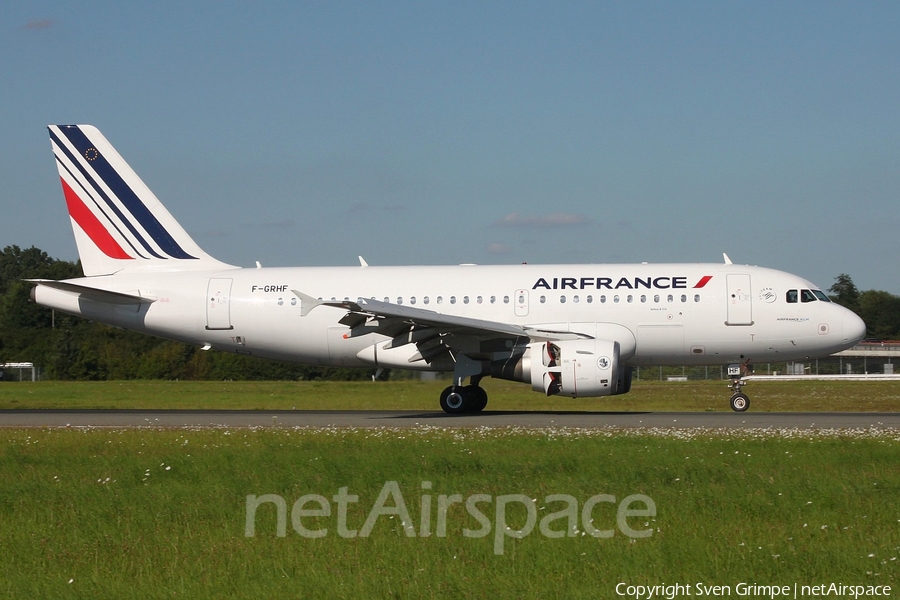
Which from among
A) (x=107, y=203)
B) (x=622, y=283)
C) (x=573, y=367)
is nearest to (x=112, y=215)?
(x=107, y=203)

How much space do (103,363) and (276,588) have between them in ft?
162

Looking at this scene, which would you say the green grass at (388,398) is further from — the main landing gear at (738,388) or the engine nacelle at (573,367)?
the engine nacelle at (573,367)

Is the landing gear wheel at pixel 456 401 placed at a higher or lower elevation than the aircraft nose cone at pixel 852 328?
lower

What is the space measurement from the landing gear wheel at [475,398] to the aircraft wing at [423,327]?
4.64ft

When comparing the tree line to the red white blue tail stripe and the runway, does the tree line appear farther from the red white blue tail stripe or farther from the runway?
the runway

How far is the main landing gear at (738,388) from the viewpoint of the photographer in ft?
80.9

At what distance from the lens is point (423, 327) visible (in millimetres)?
23828

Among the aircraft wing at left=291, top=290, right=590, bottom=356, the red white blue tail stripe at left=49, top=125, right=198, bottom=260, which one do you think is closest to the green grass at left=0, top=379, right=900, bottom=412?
the aircraft wing at left=291, top=290, right=590, bottom=356

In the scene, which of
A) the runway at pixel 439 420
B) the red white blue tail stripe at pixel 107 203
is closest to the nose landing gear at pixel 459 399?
the runway at pixel 439 420

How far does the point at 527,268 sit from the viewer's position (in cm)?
2594

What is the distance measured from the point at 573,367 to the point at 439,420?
329cm

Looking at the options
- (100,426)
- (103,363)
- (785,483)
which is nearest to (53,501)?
(785,483)

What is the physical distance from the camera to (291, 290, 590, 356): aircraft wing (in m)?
22.6

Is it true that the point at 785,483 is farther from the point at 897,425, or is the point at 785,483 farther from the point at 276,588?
the point at 897,425
